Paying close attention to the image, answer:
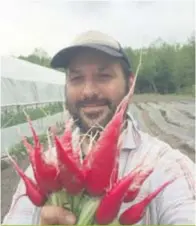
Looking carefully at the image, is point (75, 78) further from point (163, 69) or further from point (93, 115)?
point (163, 69)

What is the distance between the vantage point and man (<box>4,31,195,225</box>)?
17.3 inches

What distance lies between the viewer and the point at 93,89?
17.6 inches

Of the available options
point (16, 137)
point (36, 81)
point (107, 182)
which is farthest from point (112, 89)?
point (36, 81)

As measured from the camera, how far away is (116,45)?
48 cm

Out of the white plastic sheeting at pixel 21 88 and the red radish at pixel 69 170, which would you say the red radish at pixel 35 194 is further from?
the white plastic sheeting at pixel 21 88

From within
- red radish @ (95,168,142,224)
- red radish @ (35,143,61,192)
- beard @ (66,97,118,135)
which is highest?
beard @ (66,97,118,135)

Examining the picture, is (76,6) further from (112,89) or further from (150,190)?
(150,190)

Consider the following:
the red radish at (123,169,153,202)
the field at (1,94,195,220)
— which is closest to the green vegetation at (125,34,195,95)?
the red radish at (123,169,153,202)

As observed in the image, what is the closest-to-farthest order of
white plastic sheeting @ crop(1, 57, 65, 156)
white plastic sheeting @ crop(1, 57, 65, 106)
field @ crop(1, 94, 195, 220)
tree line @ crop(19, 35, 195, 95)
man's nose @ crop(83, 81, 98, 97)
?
man's nose @ crop(83, 81, 98, 97)
tree line @ crop(19, 35, 195, 95)
field @ crop(1, 94, 195, 220)
white plastic sheeting @ crop(1, 57, 65, 156)
white plastic sheeting @ crop(1, 57, 65, 106)

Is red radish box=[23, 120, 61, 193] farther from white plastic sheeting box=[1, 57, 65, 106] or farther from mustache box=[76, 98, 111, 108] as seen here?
white plastic sheeting box=[1, 57, 65, 106]

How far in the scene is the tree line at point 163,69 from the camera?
0.66 meters

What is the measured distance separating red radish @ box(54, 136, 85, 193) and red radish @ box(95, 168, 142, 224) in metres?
0.02

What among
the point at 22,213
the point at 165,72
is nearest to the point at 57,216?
the point at 22,213

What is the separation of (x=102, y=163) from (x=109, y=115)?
12 centimetres
